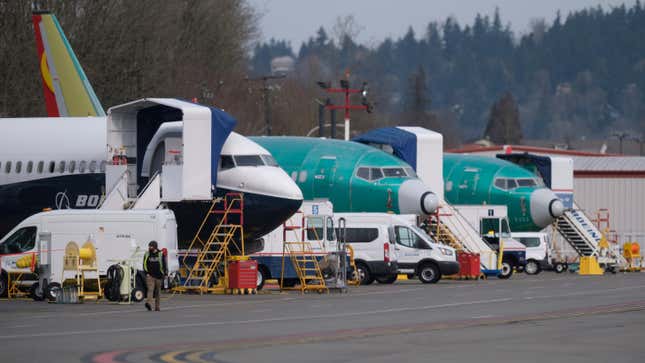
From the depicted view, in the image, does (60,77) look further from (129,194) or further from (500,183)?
(500,183)

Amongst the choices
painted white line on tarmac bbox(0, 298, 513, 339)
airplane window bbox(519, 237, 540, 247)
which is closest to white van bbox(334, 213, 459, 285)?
painted white line on tarmac bbox(0, 298, 513, 339)

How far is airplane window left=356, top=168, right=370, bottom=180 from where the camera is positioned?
4681cm

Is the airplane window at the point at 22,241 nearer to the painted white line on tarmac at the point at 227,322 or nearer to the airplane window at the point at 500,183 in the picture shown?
the painted white line on tarmac at the point at 227,322

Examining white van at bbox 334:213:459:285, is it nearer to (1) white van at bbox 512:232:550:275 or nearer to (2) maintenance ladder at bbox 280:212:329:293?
(2) maintenance ladder at bbox 280:212:329:293

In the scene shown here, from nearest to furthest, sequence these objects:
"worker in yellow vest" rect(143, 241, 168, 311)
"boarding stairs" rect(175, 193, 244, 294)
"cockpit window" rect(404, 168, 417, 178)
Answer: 1. "worker in yellow vest" rect(143, 241, 168, 311)
2. "boarding stairs" rect(175, 193, 244, 294)
3. "cockpit window" rect(404, 168, 417, 178)

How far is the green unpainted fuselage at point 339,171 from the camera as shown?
4641cm

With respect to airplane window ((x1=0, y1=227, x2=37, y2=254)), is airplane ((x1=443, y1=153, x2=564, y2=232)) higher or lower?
higher

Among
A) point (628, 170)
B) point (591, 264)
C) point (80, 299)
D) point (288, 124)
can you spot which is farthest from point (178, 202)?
point (288, 124)

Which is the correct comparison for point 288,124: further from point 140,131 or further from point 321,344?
point 321,344

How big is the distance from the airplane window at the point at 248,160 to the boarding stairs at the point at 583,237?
26.2 meters

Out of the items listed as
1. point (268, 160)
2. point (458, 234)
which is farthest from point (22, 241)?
point (458, 234)

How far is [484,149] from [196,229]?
53508 millimetres

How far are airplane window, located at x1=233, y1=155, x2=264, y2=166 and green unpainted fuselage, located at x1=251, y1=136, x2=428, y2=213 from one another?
7484 millimetres

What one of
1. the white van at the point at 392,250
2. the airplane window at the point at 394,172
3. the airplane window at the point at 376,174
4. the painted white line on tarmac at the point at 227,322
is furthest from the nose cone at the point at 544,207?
the painted white line on tarmac at the point at 227,322
